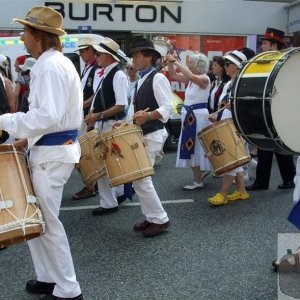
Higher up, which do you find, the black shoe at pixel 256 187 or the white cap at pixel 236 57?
the white cap at pixel 236 57

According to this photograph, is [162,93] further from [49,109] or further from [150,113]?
[49,109]

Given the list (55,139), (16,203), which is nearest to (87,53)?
(55,139)

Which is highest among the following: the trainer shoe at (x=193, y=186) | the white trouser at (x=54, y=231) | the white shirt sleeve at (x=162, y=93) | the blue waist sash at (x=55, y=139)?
the white shirt sleeve at (x=162, y=93)

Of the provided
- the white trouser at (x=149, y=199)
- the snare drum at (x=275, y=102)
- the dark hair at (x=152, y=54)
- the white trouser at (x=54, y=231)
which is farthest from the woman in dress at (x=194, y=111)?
the white trouser at (x=54, y=231)

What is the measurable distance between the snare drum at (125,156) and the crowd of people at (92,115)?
17 cm

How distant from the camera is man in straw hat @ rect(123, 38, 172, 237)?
4.30 m

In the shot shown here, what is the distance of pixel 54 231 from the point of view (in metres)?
2.93

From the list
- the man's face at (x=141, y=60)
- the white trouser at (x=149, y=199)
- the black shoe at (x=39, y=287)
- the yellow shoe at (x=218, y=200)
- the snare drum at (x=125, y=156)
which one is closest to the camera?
the black shoe at (x=39, y=287)

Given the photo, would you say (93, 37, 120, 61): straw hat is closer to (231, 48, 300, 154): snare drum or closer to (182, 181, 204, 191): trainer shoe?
(182, 181, 204, 191): trainer shoe

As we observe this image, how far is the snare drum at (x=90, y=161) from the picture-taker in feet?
14.6

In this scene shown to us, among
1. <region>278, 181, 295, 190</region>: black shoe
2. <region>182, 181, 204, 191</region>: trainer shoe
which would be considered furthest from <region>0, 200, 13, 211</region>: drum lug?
<region>278, 181, 295, 190</region>: black shoe

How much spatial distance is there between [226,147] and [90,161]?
1419 millimetres

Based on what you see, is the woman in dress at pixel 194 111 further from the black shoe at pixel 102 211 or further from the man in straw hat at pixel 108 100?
the black shoe at pixel 102 211

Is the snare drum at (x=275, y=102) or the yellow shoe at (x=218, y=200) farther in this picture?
the yellow shoe at (x=218, y=200)
